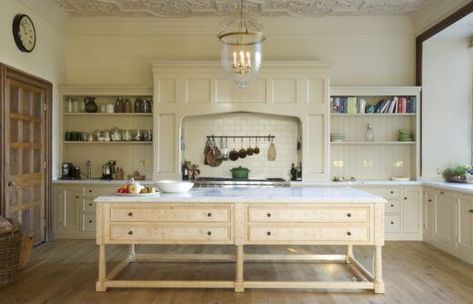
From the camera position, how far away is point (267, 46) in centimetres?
647

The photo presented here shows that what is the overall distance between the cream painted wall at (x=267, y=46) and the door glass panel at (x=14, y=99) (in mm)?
1524

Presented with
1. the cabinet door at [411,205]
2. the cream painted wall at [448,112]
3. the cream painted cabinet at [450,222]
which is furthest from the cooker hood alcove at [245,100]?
the cream painted wall at [448,112]

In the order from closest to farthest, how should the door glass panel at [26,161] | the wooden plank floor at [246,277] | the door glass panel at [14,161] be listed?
the wooden plank floor at [246,277], the door glass panel at [14,161], the door glass panel at [26,161]

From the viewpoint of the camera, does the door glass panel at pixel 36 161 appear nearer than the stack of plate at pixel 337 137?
Yes

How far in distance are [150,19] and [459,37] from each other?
16.1 feet

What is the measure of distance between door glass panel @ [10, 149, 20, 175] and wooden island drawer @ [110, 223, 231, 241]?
216cm

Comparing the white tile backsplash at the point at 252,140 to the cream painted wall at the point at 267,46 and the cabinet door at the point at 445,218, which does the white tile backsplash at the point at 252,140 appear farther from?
the cabinet door at the point at 445,218

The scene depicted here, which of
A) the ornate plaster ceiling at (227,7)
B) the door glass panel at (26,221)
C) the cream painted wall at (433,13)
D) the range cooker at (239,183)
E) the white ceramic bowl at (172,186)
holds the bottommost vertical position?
the door glass panel at (26,221)

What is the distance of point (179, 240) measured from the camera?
3.62 m

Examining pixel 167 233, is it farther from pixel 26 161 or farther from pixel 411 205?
pixel 411 205

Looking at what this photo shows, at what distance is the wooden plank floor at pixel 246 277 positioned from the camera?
355cm

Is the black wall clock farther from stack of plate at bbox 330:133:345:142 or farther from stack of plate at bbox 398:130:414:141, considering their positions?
stack of plate at bbox 398:130:414:141

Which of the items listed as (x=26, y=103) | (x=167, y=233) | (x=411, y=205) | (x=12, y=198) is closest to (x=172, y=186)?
(x=167, y=233)

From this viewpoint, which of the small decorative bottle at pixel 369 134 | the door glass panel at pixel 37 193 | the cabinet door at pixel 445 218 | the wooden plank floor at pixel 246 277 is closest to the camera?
the wooden plank floor at pixel 246 277
